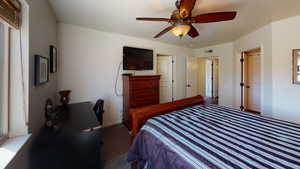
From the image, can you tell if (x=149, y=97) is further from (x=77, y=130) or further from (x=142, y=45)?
(x=77, y=130)

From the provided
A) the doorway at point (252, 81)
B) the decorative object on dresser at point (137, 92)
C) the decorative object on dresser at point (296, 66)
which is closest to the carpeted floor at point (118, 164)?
the decorative object on dresser at point (137, 92)

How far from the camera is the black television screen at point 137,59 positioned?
3254 millimetres

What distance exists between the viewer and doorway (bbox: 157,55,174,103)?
14.2ft

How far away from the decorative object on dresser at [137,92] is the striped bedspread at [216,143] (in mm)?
1552

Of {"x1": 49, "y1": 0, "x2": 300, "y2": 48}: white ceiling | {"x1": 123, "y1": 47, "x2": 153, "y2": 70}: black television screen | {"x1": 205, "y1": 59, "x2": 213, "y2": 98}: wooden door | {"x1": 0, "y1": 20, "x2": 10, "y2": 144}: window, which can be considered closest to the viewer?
{"x1": 0, "y1": 20, "x2": 10, "y2": 144}: window

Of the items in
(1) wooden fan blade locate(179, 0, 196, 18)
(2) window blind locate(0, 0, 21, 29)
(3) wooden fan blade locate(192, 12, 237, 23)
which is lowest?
(2) window blind locate(0, 0, 21, 29)

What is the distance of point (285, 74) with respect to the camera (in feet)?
8.12

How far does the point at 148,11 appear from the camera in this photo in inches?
81.9

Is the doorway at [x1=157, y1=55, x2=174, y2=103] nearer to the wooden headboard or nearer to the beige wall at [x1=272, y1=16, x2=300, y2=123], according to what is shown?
the wooden headboard

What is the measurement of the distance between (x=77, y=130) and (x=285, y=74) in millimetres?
3854

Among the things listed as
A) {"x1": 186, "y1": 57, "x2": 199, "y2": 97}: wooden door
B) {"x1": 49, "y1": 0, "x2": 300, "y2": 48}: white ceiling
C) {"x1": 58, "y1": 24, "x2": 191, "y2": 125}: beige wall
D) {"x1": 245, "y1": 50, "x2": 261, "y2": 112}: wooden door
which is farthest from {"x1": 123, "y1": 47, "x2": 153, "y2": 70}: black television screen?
{"x1": 245, "y1": 50, "x2": 261, "y2": 112}: wooden door

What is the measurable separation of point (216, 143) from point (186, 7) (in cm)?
158

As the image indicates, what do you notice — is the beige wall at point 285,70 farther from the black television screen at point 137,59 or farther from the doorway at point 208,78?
the doorway at point 208,78

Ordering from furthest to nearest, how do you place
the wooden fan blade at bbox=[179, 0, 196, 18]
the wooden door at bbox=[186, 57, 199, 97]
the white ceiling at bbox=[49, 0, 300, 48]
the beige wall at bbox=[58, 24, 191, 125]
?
the wooden door at bbox=[186, 57, 199, 97]
the beige wall at bbox=[58, 24, 191, 125]
the white ceiling at bbox=[49, 0, 300, 48]
the wooden fan blade at bbox=[179, 0, 196, 18]
